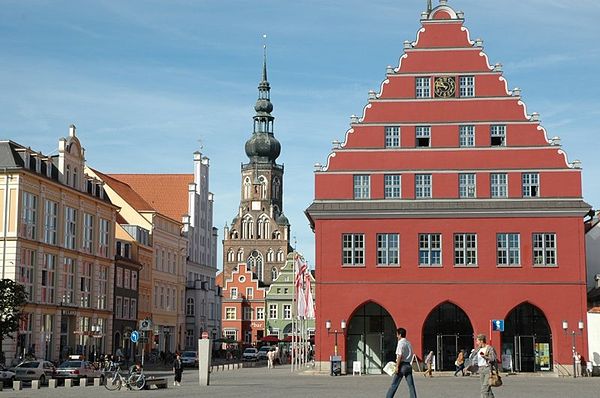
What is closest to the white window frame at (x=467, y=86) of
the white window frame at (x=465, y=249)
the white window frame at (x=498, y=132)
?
the white window frame at (x=498, y=132)

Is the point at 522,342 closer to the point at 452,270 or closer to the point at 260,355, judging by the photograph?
the point at 452,270

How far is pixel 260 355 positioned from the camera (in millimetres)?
96500

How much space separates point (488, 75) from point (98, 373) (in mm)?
26444

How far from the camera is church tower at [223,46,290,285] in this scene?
150375 mm

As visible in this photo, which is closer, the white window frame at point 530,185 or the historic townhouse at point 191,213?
the white window frame at point 530,185

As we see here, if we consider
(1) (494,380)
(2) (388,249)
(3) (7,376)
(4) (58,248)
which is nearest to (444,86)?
(2) (388,249)

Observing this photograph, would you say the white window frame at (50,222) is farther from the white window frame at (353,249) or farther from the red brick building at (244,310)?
the red brick building at (244,310)

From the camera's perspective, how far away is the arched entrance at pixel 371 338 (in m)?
55.2

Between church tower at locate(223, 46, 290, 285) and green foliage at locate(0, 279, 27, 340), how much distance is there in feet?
287

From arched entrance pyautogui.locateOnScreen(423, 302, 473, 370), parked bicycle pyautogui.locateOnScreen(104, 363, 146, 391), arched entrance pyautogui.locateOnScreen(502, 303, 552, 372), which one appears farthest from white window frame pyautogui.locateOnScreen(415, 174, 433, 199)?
parked bicycle pyautogui.locateOnScreen(104, 363, 146, 391)

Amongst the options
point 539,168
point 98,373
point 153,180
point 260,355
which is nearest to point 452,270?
point 539,168

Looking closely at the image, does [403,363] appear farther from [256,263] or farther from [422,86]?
[256,263]

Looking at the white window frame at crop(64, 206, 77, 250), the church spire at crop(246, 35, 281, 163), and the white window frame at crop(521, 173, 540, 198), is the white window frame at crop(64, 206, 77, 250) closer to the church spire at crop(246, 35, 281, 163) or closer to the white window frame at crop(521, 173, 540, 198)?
the white window frame at crop(521, 173, 540, 198)

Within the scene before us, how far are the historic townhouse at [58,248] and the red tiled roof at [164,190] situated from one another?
69.8 feet
